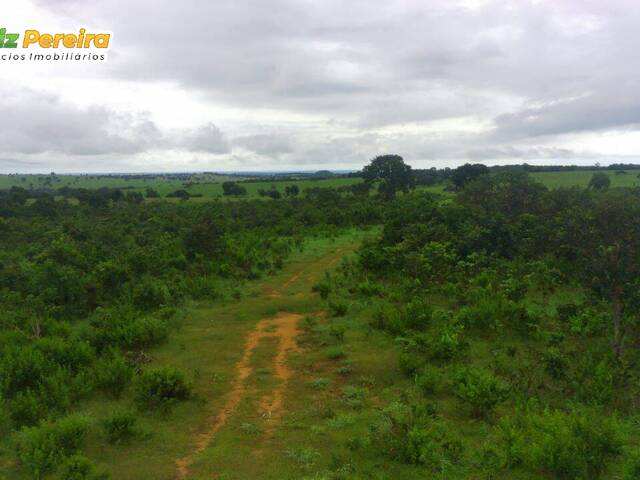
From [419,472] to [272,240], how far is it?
807 inches

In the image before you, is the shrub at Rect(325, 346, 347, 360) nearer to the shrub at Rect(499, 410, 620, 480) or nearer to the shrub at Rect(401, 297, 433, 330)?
the shrub at Rect(401, 297, 433, 330)

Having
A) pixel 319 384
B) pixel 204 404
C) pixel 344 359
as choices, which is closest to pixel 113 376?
pixel 204 404

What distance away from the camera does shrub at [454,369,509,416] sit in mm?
7352

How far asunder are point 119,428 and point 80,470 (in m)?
1.06

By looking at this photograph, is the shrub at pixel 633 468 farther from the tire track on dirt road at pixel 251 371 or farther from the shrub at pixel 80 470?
the shrub at pixel 80 470

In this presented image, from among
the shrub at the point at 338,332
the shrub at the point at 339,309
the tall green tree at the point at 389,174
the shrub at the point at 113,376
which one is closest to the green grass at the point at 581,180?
the tall green tree at the point at 389,174

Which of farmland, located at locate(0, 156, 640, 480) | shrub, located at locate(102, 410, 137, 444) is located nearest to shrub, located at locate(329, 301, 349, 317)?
farmland, located at locate(0, 156, 640, 480)

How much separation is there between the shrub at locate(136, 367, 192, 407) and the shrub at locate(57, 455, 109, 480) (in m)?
1.88

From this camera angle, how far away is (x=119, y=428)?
22.9 feet

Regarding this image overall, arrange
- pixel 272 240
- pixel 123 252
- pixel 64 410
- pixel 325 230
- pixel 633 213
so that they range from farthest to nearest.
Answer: pixel 325 230 → pixel 272 240 → pixel 123 252 → pixel 633 213 → pixel 64 410

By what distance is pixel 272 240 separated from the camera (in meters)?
26.0

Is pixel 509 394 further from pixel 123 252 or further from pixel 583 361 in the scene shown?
pixel 123 252

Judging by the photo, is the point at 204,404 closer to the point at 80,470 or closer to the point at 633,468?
the point at 80,470

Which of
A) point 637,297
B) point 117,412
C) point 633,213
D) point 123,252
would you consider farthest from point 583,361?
point 123,252
